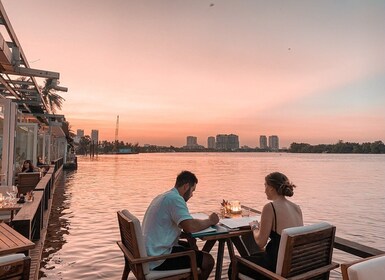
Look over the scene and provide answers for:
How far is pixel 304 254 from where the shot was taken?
2.48 m

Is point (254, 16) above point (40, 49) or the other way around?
above

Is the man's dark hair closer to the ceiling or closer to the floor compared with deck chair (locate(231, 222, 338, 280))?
closer to the ceiling

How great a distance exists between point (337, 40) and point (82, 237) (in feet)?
42.5

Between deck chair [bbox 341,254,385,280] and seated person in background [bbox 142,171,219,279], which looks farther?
seated person in background [bbox 142,171,219,279]

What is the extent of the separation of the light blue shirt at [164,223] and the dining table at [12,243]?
98cm

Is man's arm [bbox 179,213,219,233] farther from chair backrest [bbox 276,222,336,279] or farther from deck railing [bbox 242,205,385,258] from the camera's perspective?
deck railing [bbox 242,205,385,258]

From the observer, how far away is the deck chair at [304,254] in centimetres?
236

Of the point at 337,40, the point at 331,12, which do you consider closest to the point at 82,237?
the point at 331,12

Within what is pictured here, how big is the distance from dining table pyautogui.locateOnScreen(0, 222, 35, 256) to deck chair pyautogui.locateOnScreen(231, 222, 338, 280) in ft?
5.96

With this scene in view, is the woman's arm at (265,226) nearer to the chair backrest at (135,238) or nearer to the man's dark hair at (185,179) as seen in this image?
the man's dark hair at (185,179)

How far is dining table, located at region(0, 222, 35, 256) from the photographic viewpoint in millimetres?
2601

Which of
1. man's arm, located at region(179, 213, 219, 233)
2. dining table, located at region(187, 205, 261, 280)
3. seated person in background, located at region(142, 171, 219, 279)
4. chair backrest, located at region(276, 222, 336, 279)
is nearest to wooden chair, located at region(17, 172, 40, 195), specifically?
dining table, located at region(187, 205, 261, 280)

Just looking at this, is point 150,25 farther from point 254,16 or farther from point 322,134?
point 322,134

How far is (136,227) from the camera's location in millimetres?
2650
